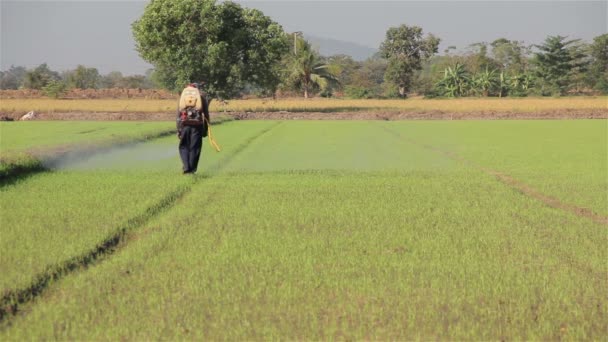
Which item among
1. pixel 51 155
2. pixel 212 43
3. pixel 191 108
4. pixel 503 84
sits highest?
pixel 212 43

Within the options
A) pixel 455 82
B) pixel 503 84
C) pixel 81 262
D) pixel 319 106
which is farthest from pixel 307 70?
pixel 81 262

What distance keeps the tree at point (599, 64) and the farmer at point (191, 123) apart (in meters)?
62.2

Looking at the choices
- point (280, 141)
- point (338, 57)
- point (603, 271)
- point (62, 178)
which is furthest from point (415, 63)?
point (603, 271)

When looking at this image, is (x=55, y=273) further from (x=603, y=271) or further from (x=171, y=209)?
(x=603, y=271)

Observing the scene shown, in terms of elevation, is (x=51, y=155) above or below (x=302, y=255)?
above

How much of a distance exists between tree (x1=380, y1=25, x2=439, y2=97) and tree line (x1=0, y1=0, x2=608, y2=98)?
0.10 m

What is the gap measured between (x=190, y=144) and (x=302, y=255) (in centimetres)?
583

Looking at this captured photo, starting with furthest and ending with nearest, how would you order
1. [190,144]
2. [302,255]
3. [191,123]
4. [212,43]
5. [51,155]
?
Answer: [212,43], [51,155], [190,144], [191,123], [302,255]

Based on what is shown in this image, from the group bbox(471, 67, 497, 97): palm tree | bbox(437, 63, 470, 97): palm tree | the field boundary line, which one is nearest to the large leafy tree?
the field boundary line

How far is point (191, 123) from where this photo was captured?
10.6 m

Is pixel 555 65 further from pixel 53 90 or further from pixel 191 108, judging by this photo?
pixel 191 108

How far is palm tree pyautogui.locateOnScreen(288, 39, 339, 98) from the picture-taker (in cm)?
5203

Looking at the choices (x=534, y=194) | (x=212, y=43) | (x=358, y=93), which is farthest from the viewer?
(x=358, y=93)

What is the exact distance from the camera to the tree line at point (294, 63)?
33219 mm
